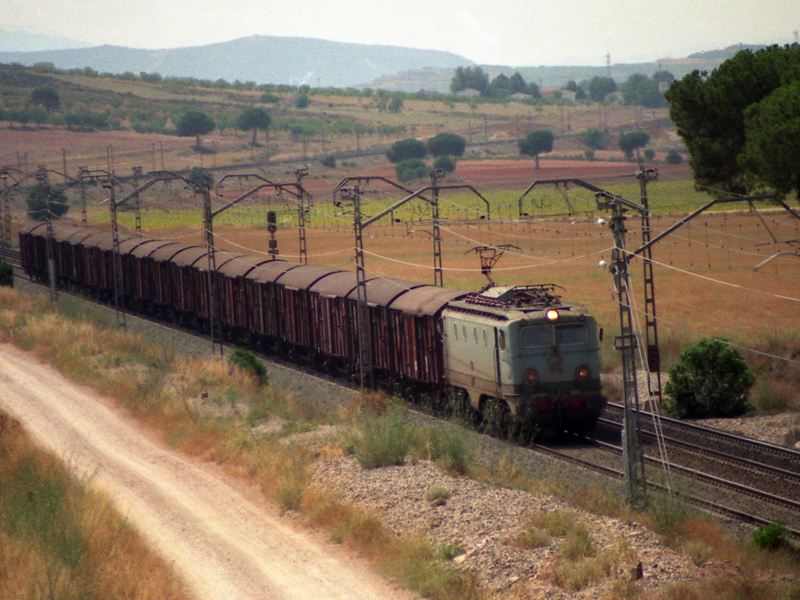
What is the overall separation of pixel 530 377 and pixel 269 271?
621 inches

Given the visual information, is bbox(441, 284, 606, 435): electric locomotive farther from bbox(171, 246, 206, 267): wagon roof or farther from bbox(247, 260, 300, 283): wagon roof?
bbox(171, 246, 206, 267): wagon roof

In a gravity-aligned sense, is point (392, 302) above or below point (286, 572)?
above

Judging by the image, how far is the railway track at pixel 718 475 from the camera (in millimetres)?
15148

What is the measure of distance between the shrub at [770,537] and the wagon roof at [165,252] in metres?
31.6

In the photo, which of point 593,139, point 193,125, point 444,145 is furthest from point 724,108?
point 193,125

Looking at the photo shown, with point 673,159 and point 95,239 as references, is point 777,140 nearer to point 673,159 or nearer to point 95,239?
point 95,239

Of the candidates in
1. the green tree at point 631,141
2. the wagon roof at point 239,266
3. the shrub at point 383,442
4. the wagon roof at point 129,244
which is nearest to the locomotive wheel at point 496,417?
the shrub at point 383,442

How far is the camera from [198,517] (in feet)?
48.6

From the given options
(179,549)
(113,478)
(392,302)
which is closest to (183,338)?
(392,302)

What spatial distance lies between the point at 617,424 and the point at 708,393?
11.3ft

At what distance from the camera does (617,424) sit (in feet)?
72.2

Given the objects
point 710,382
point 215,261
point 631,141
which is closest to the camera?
point 710,382

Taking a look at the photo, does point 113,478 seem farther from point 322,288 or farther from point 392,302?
point 322,288

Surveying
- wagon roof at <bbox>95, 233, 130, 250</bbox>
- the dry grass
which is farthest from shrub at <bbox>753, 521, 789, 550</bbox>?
wagon roof at <bbox>95, 233, 130, 250</bbox>
